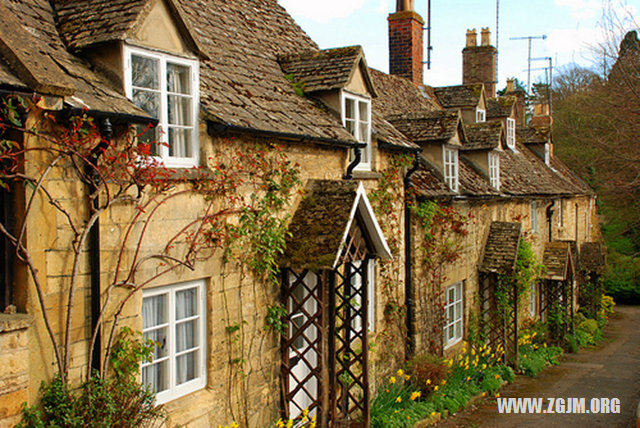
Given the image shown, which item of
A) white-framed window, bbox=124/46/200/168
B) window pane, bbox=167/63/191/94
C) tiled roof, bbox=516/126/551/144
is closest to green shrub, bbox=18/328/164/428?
→ white-framed window, bbox=124/46/200/168

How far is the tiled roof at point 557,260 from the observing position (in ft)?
69.1

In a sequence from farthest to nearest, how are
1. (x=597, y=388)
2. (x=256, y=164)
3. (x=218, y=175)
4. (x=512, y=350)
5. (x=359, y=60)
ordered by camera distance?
(x=512, y=350), (x=597, y=388), (x=359, y=60), (x=256, y=164), (x=218, y=175)

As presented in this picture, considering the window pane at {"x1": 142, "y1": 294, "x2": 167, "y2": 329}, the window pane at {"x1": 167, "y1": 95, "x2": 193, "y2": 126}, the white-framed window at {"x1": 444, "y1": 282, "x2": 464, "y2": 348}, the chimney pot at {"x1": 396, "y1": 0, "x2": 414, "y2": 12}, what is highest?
the chimney pot at {"x1": 396, "y1": 0, "x2": 414, "y2": 12}

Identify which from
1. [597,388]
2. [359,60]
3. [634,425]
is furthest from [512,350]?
[359,60]

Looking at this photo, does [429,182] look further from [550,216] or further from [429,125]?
[550,216]

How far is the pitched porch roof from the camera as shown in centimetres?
846

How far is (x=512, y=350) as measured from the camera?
56.6 ft

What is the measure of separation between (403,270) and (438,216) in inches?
72.9

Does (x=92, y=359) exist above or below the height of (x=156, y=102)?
below

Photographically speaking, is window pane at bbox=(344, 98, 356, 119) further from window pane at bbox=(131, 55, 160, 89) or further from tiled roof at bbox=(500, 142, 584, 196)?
tiled roof at bbox=(500, 142, 584, 196)

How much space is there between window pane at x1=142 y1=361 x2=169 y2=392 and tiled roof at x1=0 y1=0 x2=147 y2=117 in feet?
9.82

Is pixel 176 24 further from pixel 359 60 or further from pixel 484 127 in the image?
pixel 484 127

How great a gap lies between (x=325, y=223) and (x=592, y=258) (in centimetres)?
2288

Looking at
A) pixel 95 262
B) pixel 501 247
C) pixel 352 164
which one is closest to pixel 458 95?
pixel 501 247
